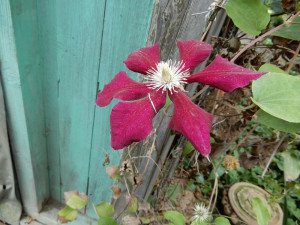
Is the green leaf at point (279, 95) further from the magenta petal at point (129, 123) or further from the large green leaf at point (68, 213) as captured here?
the large green leaf at point (68, 213)

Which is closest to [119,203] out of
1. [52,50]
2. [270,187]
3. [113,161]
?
[113,161]

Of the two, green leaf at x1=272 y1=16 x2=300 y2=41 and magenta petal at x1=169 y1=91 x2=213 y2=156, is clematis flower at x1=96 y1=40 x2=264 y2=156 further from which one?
green leaf at x1=272 y1=16 x2=300 y2=41

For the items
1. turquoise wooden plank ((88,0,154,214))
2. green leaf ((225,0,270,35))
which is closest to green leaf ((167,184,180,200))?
turquoise wooden plank ((88,0,154,214))

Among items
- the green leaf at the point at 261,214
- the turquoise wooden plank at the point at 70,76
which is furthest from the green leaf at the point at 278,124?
the turquoise wooden plank at the point at 70,76

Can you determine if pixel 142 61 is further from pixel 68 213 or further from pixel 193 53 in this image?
pixel 68 213

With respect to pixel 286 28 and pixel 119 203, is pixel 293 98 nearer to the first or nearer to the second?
pixel 286 28

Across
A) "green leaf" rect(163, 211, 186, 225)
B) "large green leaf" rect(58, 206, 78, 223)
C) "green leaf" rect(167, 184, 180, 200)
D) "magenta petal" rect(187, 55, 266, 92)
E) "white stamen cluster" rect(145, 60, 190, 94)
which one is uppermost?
"magenta petal" rect(187, 55, 266, 92)
